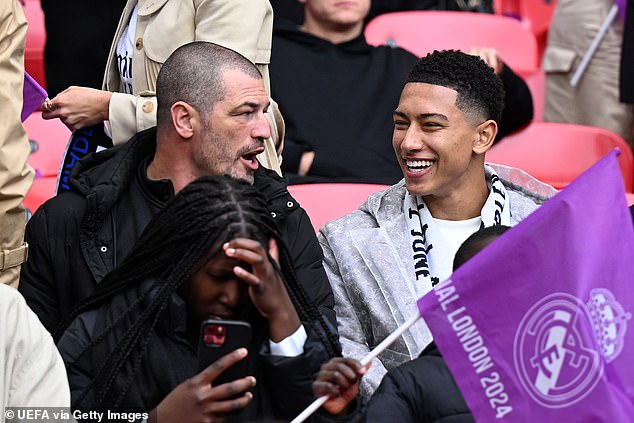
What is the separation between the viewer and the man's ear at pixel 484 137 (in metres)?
4.19

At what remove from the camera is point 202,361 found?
2.90m

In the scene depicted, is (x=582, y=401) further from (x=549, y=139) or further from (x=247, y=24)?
(x=549, y=139)

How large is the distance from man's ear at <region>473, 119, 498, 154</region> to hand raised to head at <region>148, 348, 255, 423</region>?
1547mm

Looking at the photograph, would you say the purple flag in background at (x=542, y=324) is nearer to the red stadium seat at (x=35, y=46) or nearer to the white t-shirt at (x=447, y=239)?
the white t-shirt at (x=447, y=239)

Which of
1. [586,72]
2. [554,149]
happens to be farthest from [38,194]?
[586,72]

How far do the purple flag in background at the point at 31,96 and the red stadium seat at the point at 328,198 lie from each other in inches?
37.9

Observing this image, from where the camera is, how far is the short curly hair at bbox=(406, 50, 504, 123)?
13.7 ft

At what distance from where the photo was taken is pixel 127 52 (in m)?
4.20

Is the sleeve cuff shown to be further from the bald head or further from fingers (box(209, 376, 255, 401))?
the bald head

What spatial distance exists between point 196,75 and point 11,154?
0.58 metres

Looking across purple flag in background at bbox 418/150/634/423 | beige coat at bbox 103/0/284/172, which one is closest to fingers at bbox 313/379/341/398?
purple flag in background at bbox 418/150/634/423

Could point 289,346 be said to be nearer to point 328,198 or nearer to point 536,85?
point 328,198

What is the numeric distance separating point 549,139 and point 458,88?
159cm

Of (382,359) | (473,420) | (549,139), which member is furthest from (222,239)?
(549,139)
